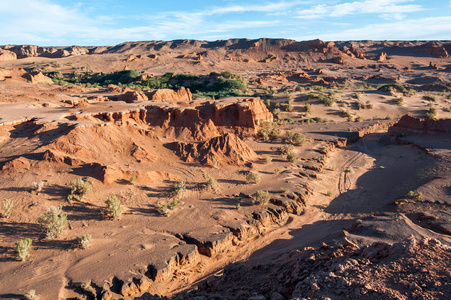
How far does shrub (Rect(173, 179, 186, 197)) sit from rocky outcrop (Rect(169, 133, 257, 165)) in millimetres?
2773

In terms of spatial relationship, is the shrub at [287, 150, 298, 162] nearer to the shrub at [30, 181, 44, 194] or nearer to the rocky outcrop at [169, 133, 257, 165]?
the rocky outcrop at [169, 133, 257, 165]

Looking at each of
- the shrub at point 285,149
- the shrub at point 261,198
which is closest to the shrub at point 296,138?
the shrub at point 285,149

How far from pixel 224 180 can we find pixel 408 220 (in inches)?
296

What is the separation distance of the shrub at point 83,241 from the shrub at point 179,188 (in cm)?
385

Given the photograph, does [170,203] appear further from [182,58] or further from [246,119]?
[182,58]

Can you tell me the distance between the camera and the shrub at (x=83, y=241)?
7.99 m

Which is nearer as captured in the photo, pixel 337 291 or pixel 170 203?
pixel 337 291

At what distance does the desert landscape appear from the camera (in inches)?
229

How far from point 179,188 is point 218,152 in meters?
4.00

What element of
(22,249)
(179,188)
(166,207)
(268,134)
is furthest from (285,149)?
(22,249)

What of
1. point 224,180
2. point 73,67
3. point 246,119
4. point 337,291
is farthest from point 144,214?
point 73,67

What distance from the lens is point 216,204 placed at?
1099cm

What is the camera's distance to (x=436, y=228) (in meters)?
9.09

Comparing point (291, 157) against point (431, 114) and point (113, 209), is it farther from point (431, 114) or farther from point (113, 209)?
point (431, 114)
